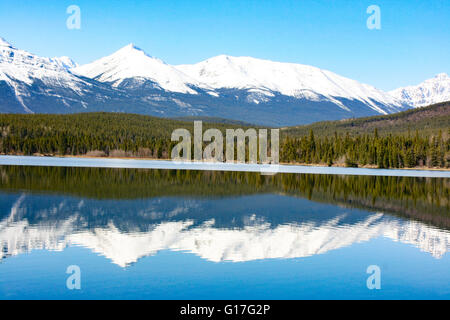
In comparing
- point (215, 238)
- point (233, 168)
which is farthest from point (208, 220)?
point (233, 168)

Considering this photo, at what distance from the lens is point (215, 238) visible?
32.2 meters

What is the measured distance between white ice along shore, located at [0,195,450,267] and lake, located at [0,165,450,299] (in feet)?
0.22

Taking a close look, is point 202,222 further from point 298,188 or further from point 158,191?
point 298,188

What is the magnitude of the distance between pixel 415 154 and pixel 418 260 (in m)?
146

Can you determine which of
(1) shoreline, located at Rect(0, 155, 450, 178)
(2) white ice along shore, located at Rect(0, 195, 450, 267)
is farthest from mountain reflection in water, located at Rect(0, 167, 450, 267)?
(1) shoreline, located at Rect(0, 155, 450, 178)

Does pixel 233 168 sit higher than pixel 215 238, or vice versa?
pixel 233 168

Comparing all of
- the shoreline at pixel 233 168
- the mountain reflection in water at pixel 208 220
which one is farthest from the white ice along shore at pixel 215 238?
the shoreline at pixel 233 168

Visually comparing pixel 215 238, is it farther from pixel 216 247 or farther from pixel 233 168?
pixel 233 168

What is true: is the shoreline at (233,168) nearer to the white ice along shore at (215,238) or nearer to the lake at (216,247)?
the lake at (216,247)

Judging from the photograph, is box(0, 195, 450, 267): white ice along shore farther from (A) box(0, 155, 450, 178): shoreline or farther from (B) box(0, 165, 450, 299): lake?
(A) box(0, 155, 450, 178): shoreline

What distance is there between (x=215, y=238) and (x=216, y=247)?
274 cm

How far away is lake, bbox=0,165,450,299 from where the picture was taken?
843 inches

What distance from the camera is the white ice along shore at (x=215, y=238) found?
27812 millimetres
